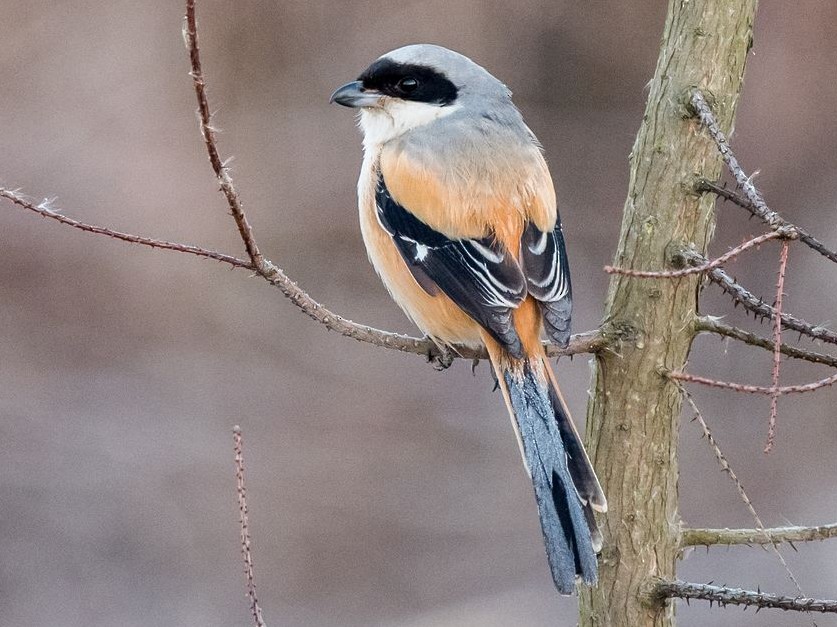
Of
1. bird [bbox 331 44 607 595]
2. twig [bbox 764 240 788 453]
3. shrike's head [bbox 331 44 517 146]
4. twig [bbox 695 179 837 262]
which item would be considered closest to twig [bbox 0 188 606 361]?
bird [bbox 331 44 607 595]

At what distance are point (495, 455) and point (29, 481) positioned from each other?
328cm

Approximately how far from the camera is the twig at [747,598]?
2.48m

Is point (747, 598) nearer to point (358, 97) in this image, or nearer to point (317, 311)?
point (317, 311)

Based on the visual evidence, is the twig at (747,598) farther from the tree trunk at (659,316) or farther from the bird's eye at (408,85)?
the bird's eye at (408,85)

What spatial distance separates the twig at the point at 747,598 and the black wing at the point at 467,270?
0.84 metres

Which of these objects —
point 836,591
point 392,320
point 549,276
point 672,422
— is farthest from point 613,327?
point 392,320

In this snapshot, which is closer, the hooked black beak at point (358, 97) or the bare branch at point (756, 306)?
the bare branch at point (756, 306)

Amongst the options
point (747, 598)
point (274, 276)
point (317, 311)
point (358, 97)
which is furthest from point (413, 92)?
point (747, 598)

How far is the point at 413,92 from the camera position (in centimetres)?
393

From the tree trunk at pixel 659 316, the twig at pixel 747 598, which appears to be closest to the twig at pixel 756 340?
the tree trunk at pixel 659 316

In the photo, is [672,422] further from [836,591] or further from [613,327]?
[836,591]

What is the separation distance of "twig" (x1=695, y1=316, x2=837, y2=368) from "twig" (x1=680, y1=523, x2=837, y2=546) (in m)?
0.38

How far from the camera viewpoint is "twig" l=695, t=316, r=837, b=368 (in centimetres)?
265

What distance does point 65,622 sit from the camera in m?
7.05
